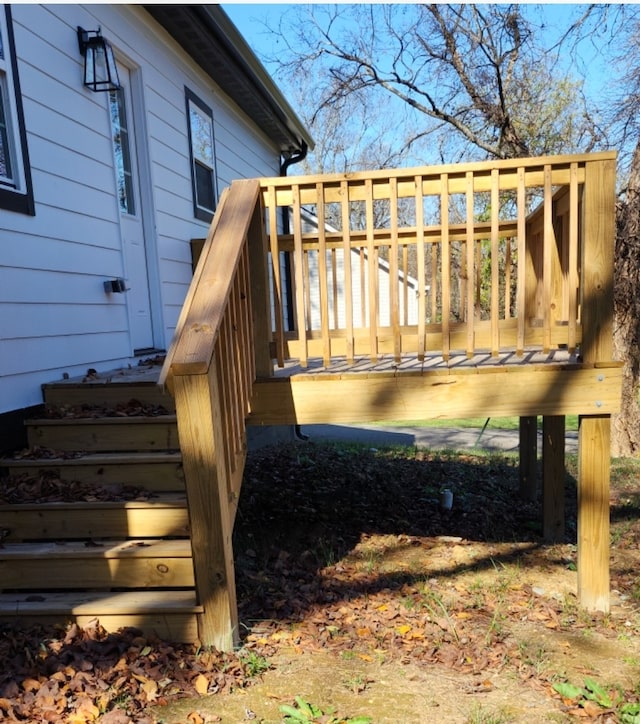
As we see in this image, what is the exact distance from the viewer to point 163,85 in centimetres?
534

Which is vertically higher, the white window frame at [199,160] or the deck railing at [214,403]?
the white window frame at [199,160]

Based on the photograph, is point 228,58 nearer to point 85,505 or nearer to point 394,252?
point 394,252

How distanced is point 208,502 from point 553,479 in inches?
Result: 110

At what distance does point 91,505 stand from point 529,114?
12558mm

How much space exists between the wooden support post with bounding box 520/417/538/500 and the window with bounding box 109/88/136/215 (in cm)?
395

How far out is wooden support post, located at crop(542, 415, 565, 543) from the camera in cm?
400

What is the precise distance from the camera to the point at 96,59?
4262 mm

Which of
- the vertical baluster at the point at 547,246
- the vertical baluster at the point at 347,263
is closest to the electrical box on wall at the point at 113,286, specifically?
the vertical baluster at the point at 347,263

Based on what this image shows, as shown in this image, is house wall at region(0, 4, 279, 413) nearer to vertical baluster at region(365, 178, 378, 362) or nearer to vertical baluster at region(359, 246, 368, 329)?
vertical baluster at region(359, 246, 368, 329)

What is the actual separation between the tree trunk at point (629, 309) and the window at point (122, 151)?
5.27 m

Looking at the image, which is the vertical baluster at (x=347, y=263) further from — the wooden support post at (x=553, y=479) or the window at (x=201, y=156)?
the window at (x=201, y=156)

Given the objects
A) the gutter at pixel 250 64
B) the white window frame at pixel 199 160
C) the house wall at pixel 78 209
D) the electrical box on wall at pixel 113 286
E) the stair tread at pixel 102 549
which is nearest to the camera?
the stair tread at pixel 102 549

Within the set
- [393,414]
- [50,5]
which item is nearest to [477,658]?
[393,414]

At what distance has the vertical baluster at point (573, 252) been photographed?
9.00 ft
